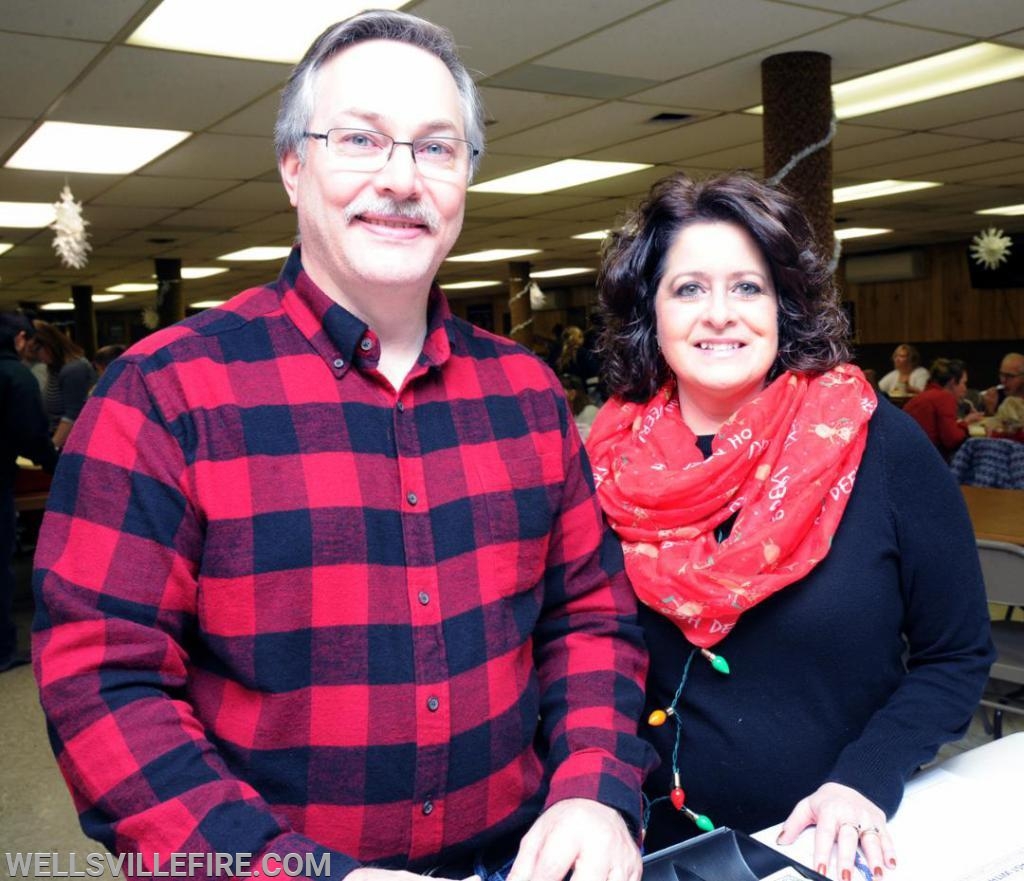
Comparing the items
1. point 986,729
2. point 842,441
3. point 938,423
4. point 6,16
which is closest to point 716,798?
point 842,441

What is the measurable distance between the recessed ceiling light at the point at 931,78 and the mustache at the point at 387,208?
4035mm

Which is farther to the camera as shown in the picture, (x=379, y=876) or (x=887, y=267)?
(x=887, y=267)

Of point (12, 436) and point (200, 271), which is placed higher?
point (200, 271)

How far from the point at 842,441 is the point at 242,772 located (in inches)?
34.8

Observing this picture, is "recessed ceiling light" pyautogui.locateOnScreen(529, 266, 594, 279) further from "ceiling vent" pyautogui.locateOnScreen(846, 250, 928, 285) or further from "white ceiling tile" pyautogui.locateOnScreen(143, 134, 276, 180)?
"white ceiling tile" pyautogui.locateOnScreen(143, 134, 276, 180)

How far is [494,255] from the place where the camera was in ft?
37.2

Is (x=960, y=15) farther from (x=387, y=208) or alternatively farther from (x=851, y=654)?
(x=387, y=208)

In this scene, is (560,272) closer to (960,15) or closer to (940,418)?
(940,418)

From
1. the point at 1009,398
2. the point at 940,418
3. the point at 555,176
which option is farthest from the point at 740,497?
the point at 555,176

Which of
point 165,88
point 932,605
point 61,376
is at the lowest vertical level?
point 932,605

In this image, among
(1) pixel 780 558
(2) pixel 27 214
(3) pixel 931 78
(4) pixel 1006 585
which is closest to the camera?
(1) pixel 780 558

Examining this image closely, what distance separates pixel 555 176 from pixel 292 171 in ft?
19.3

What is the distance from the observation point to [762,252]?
144 cm

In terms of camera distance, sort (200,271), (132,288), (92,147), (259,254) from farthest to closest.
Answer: (132,288), (200,271), (259,254), (92,147)
